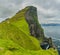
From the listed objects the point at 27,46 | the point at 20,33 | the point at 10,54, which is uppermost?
the point at 20,33

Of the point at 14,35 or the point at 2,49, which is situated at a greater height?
the point at 14,35

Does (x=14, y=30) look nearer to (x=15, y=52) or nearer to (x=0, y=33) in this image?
(x=0, y=33)

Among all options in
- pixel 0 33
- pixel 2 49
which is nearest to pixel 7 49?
pixel 2 49

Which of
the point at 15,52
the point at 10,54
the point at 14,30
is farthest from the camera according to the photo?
the point at 14,30

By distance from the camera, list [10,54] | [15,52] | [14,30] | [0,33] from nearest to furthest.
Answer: [10,54], [15,52], [0,33], [14,30]

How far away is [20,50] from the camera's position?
11600cm

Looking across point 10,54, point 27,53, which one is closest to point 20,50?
point 27,53

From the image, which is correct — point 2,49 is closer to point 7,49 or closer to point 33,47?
point 7,49

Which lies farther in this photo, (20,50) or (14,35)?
(14,35)

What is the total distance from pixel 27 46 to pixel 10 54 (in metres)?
45.9

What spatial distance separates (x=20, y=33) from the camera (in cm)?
15938

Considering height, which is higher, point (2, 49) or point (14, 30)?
point (14, 30)

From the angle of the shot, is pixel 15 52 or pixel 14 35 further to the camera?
pixel 14 35

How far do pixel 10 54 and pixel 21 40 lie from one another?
45.8 metres
